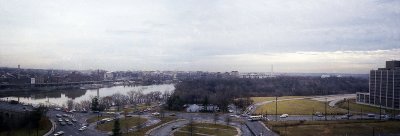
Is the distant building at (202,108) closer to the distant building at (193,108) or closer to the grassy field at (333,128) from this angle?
the distant building at (193,108)

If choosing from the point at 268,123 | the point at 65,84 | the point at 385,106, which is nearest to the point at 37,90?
the point at 65,84

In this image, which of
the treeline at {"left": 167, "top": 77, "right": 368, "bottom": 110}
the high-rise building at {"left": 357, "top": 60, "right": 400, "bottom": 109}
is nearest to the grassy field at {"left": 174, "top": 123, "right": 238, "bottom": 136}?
the treeline at {"left": 167, "top": 77, "right": 368, "bottom": 110}

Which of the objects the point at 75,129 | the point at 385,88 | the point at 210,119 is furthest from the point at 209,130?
the point at 385,88

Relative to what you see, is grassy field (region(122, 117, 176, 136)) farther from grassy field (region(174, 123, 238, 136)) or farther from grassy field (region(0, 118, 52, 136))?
grassy field (region(0, 118, 52, 136))

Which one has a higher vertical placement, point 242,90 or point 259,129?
point 242,90

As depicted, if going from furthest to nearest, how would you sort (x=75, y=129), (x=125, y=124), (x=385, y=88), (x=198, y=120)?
(x=385, y=88) < (x=198, y=120) < (x=125, y=124) < (x=75, y=129)

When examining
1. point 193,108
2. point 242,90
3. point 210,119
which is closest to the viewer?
point 210,119

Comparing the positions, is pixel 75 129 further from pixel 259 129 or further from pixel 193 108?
pixel 193 108

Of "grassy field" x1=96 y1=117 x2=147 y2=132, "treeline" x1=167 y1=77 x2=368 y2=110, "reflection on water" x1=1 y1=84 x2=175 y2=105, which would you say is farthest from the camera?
"reflection on water" x1=1 y1=84 x2=175 y2=105
